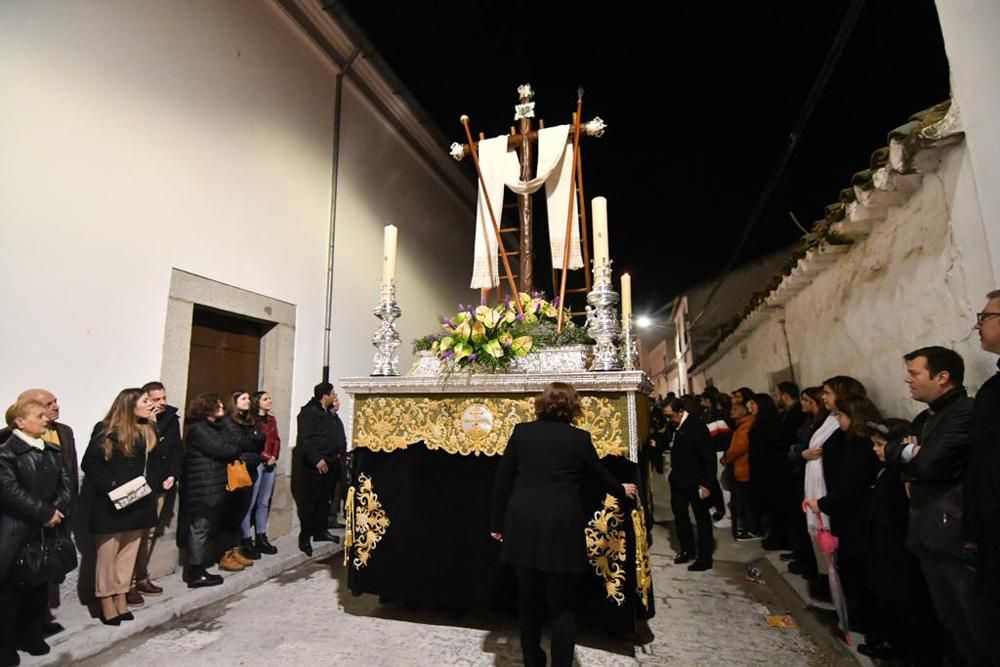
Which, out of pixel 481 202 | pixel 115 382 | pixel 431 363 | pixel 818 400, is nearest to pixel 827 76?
pixel 818 400

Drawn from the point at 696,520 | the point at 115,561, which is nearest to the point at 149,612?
the point at 115,561

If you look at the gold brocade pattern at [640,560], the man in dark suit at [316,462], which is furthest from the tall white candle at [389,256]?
the man in dark suit at [316,462]

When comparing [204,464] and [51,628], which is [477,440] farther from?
[51,628]

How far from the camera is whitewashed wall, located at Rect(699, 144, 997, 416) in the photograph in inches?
88.6

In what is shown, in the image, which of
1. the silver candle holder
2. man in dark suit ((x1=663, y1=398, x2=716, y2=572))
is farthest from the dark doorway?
man in dark suit ((x1=663, y1=398, x2=716, y2=572))

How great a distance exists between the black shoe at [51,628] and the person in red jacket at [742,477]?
215 inches

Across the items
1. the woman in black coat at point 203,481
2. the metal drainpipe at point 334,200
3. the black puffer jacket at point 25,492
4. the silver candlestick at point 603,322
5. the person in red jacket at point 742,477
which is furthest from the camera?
the metal drainpipe at point 334,200

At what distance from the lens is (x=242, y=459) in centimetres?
394

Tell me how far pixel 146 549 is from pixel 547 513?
3.32 m

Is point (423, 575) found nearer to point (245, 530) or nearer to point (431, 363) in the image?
point (431, 363)

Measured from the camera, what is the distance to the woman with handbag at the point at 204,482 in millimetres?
3463

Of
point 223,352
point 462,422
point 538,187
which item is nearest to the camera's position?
point 462,422

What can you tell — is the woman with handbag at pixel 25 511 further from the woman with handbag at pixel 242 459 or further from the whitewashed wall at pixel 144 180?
the woman with handbag at pixel 242 459

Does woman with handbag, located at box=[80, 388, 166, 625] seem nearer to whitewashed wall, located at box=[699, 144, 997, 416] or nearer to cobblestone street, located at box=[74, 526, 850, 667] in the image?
cobblestone street, located at box=[74, 526, 850, 667]
